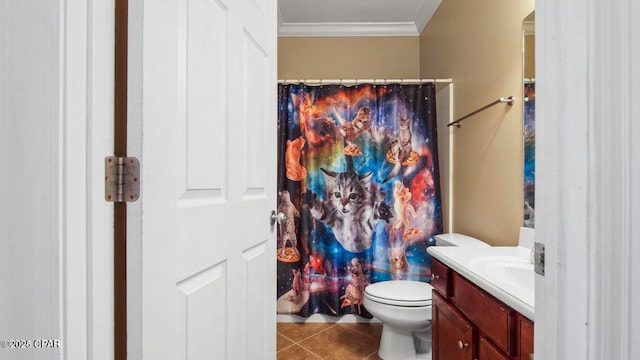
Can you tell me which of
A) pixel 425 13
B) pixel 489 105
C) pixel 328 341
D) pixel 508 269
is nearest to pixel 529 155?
pixel 489 105

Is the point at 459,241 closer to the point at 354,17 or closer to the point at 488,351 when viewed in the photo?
the point at 488,351

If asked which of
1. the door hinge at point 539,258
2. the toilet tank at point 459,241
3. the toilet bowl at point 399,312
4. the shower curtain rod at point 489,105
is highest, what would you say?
the shower curtain rod at point 489,105

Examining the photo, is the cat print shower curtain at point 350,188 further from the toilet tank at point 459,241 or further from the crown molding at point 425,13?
the crown molding at point 425,13

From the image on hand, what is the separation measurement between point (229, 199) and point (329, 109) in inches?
63.9

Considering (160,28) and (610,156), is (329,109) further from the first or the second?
(610,156)

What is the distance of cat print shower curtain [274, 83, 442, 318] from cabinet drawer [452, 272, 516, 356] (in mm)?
1166

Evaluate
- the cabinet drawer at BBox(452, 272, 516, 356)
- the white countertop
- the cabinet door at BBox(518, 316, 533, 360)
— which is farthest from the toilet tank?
the cabinet door at BBox(518, 316, 533, 360)

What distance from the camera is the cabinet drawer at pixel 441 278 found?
53.8 inches

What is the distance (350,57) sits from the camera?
3150 mm

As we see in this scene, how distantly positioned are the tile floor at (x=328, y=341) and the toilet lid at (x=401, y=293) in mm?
443
